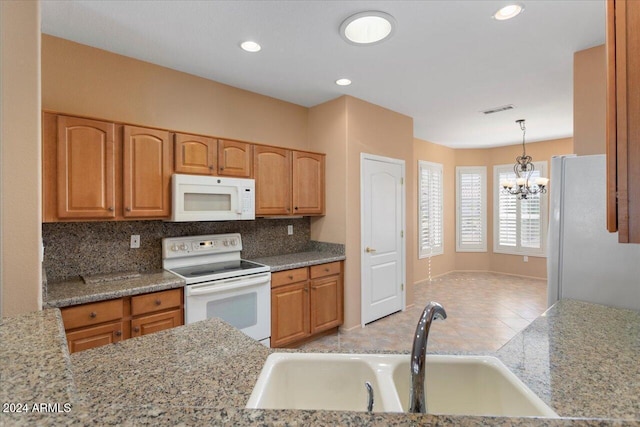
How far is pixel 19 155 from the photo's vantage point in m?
1.21

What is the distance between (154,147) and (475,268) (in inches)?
250

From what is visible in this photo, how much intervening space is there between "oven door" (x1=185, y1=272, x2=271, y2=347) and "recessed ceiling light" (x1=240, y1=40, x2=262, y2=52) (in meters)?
1.91

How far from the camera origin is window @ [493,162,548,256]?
18.3ft

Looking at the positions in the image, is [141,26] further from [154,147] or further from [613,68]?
[613,68]

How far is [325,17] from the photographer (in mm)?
2006

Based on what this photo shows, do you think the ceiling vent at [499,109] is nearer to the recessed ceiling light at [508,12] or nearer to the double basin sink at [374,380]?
the recessed ceiling light at [508,12]

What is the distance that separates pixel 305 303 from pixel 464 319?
2156 mm

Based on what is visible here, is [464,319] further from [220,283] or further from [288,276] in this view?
[220,283]

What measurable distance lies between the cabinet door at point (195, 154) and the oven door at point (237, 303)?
99 cm

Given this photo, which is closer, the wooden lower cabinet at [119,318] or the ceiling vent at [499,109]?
the wooden lower cabinet at [119,318]

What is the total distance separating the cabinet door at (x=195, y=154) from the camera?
8.15 feet

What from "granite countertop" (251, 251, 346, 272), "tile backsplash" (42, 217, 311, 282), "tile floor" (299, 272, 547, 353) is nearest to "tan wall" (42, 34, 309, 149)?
"tile backsplash" (42, 217, 311, 282)

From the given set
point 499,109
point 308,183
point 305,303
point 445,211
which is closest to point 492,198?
point 445,211

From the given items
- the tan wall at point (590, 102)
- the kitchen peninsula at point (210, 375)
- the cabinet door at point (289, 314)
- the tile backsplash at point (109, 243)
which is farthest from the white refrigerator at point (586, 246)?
the tile backsplash at point (109, 243)
